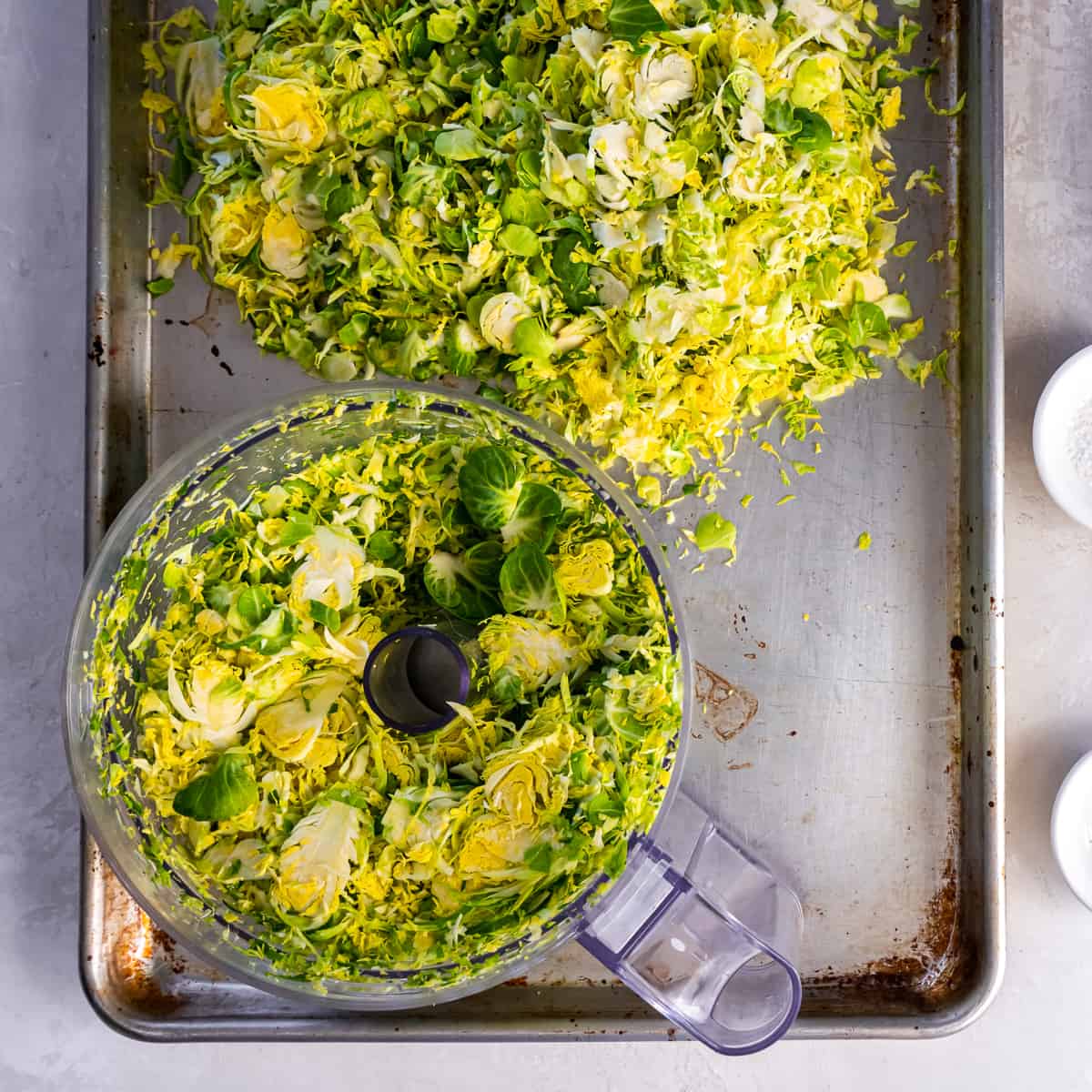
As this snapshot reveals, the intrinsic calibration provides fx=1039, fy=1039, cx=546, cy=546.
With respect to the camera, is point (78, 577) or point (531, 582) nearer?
point (531, 582)

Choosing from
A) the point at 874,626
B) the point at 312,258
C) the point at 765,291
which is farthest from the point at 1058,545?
the point at 312,258

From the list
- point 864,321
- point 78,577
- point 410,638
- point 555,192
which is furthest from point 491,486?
point 78,577

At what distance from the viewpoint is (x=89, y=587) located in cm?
102

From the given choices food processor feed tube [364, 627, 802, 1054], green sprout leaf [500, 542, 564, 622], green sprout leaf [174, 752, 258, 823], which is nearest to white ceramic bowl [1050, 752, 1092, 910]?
food processor feed tube [364, 627, 802, 1054]

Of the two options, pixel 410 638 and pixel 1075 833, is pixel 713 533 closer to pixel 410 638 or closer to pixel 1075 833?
pixel 410 638

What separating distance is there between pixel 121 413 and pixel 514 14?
608mm

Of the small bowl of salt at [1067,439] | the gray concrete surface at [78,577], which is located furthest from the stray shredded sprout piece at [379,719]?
the small bowl of salt at [1067,439]

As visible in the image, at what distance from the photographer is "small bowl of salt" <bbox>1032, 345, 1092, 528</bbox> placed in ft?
4.10

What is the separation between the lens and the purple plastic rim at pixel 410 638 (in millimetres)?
1087

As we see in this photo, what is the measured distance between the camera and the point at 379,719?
3.60 ft

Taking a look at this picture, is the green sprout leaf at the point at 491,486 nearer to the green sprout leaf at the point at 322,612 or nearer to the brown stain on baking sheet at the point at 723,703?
the green sprout leaf at the point at 322,612

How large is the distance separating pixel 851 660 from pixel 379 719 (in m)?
0.55

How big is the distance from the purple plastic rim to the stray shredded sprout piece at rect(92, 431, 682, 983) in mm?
11

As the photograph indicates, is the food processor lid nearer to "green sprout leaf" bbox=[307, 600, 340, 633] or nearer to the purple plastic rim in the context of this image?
the purple plastic rim
